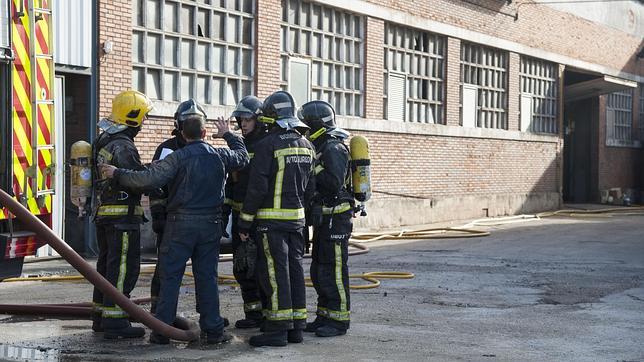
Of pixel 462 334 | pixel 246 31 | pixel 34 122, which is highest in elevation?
pixel 246 31

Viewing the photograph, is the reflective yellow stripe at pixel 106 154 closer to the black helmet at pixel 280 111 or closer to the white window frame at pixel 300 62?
the black helmet at pixel 280 111

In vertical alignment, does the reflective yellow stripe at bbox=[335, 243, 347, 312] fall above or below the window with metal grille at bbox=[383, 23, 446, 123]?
below

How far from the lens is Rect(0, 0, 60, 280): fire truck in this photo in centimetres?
759

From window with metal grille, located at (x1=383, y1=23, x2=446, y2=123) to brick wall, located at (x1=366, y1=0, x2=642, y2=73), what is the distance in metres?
0.48

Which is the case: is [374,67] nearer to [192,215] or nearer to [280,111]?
[280,111]

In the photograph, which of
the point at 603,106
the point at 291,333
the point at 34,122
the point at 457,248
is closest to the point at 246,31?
the point at 457,248

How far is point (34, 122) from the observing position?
782 centimetres

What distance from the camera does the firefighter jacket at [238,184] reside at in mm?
7689

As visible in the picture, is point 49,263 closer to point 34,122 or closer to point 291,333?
point 34,122

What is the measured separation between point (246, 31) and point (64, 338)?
9667 mm

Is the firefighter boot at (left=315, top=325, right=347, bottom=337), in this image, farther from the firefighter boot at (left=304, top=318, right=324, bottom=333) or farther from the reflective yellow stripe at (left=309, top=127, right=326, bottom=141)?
the reflective yellow stripe at (left=309, top=127, right=326, bottom=141)

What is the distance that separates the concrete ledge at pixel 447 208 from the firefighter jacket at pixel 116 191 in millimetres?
11095

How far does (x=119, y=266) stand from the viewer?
23.9ft

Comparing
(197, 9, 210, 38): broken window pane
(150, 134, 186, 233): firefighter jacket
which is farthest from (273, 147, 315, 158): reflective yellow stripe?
(197, 9, 210, 38): broken window pane
